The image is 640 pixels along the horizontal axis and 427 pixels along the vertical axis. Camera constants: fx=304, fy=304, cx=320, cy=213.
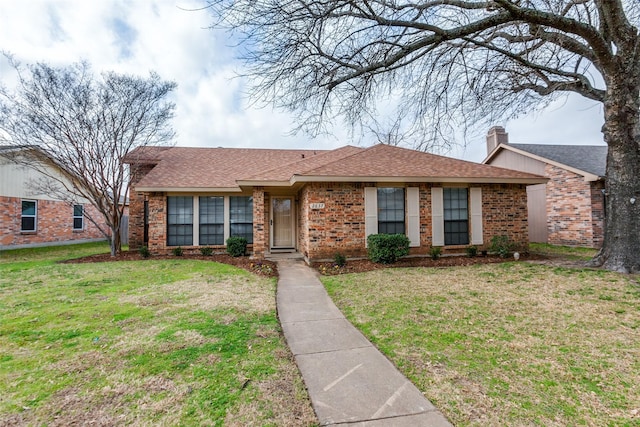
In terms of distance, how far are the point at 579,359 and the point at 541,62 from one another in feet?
27.3

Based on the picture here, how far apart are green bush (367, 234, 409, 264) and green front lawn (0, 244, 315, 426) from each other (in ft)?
11.8

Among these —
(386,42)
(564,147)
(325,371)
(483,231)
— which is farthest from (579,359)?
(564,147)

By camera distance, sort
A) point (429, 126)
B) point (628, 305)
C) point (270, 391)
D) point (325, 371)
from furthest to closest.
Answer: point (429, 126), point (628, 305), point (325, 371), point (270, 391)

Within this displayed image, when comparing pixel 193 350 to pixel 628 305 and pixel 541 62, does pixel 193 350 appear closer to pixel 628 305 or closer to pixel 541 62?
pixel 628 305

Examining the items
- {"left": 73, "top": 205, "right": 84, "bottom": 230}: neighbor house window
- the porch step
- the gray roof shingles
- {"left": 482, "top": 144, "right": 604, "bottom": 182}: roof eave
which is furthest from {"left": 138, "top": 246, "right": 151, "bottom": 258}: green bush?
the gray roof shingles

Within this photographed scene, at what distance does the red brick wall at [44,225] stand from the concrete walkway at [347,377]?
15300 millimetres

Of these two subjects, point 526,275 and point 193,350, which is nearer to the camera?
point 193,350

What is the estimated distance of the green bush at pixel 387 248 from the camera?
28.0ft

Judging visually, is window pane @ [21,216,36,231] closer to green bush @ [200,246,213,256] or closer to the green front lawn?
green bush @ [200,246,213,256]

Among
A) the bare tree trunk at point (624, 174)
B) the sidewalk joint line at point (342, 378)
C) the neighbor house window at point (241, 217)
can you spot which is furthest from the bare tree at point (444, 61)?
the neighbor house window at point (241, 217)

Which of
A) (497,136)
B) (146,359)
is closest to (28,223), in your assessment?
(146,359)

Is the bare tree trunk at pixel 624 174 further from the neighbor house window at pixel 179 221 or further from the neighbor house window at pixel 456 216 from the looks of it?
the neighbor house window at pixel 179 221

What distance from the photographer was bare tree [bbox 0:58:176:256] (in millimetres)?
10602

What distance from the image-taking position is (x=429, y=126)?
259 inches
